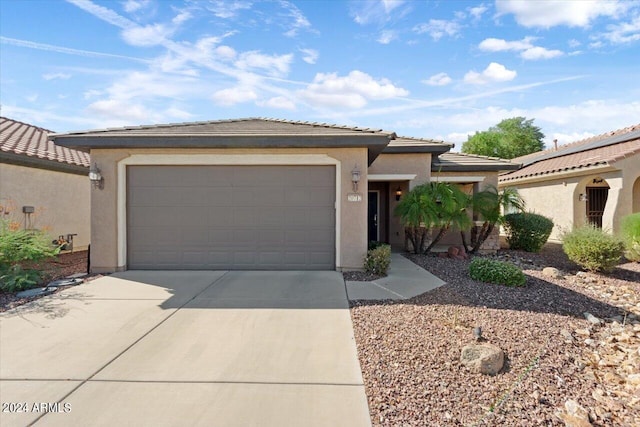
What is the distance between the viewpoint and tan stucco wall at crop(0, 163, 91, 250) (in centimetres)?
970

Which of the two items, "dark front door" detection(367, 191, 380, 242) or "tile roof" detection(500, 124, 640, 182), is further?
"dark front door" detection(367, 191, 380, 242)

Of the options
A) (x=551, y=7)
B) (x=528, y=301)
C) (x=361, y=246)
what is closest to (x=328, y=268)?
(x=361, y=246)

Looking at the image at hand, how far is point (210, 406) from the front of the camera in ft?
10.3

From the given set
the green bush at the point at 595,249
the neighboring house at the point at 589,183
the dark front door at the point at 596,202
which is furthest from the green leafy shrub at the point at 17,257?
the dark front door at the point at 596,202

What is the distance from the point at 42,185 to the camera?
10.7 metres

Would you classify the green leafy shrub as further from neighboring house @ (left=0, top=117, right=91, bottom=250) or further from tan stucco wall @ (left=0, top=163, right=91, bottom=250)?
tan stucco wall @ (left=0, top=163, right=91, bottom=250)

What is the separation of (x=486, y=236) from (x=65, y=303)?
11.8 meters

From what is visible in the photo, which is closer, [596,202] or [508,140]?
[596,202]

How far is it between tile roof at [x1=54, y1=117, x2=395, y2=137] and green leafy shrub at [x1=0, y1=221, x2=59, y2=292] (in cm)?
249

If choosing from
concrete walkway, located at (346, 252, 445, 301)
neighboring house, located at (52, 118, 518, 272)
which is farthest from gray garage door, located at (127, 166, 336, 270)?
concrete walkway, located at (346, 252, 445, 301)

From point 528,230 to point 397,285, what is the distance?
792cm

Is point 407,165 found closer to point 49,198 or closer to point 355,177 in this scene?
point 355,177

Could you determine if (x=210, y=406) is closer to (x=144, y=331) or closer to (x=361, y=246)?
(x=144, y=331)

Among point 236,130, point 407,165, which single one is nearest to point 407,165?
point 407,165
